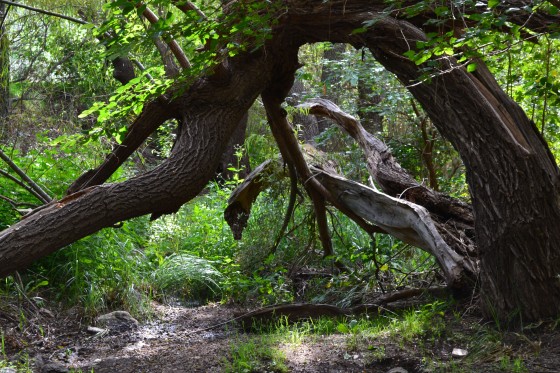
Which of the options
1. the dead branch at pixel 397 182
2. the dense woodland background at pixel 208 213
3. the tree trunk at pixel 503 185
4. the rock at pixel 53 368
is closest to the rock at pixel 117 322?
the dense woodland background at pixel 208 213

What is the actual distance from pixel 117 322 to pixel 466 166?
357cm

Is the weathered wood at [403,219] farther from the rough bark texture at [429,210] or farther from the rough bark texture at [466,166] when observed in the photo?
the rough bark texture at [466,166]

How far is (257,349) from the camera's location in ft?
16.9

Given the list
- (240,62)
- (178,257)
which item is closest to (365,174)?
(178,257)

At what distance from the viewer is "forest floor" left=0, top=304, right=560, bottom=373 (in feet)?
15.1

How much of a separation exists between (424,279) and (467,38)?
11.3ft

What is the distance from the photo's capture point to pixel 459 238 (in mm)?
6027

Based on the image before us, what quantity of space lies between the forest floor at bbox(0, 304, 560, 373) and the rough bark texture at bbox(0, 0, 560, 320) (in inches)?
13.5

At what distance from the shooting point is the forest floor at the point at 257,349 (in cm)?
460

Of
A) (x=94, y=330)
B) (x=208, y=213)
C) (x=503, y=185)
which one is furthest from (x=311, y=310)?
(x=208, y=213)

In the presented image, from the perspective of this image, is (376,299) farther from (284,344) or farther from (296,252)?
(296,252)

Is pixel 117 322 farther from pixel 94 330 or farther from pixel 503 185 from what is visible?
pixel 503 185

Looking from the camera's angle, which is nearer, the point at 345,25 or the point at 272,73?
the point at 345,25

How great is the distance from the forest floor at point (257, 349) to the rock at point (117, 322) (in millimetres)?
64
